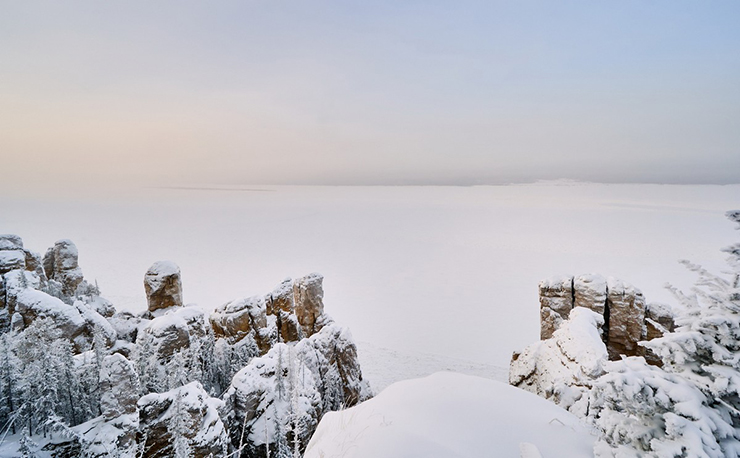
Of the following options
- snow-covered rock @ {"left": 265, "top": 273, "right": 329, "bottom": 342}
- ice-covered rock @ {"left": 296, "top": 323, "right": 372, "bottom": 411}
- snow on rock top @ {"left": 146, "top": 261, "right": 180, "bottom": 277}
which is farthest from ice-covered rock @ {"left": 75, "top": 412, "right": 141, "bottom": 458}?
snow on rock top @ {"left": 146, "top": 261, "right": 180, "bottom": 277}

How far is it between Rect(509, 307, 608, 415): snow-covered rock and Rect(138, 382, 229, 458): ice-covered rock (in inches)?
390

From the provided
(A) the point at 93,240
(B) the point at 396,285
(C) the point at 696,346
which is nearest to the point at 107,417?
(C) the point at 696,346

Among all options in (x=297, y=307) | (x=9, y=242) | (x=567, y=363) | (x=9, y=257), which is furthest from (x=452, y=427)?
(x=9, y=242)

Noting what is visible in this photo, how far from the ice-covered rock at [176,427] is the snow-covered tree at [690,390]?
29.8 feet

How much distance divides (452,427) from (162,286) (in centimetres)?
2263

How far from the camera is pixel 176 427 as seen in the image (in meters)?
8.63

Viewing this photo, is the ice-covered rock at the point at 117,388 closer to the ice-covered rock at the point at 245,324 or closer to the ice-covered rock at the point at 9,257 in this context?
the ice-covered rock at the point at 245,324

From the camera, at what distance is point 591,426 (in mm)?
4980

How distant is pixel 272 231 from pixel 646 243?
76.6 meters

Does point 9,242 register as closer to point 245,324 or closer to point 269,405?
point 245,324

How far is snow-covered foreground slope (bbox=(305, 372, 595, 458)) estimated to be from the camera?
429 cm

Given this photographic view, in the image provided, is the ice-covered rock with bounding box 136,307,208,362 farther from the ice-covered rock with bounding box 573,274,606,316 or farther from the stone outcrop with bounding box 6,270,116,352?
the ice-covered rock with bounding box 573,274,606,316

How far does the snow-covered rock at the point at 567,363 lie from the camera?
9.69 metres

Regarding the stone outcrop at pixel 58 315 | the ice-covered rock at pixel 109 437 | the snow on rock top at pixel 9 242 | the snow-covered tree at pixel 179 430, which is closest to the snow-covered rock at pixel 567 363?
the snow-covered tree at pixel 179 430
